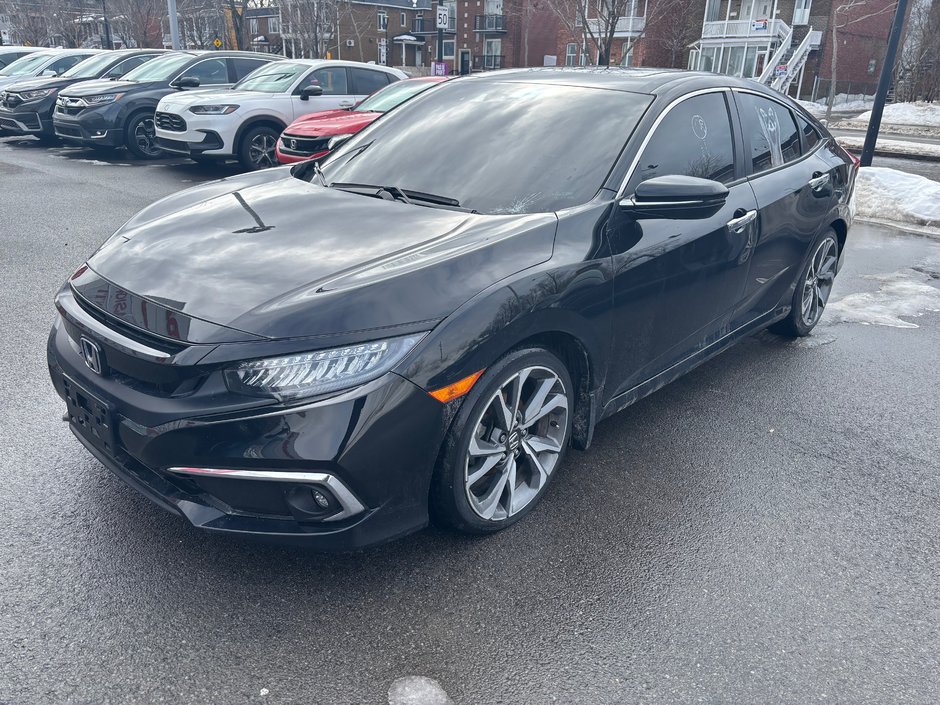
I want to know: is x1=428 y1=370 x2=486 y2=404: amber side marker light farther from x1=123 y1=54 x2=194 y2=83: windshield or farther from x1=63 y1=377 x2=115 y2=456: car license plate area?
x1=123 y1=54 x2=194 y2=83: windshield

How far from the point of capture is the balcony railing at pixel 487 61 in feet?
199

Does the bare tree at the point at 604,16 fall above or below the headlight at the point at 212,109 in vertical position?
above

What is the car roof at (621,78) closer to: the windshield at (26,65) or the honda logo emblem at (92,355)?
the honda logo emblem at (92,355)

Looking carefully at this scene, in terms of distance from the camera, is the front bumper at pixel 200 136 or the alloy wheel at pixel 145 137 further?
the alloy wheel at pixel 145 137

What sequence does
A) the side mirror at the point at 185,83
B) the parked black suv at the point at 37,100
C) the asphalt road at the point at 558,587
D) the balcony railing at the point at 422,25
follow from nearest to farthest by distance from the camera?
the asphalt road at the point at 558,587, the side mirror at the point at 185,83, the parked black suv at the point at 37,100, the balcony railing at the point at 422,25

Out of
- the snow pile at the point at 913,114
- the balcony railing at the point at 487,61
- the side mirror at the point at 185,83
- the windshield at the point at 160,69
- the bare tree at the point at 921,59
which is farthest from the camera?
the balcony railing at the point at 487,61

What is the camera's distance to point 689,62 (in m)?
46.6

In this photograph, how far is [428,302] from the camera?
2.53 m

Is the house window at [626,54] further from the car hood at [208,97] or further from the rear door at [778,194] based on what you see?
the rear door at [778,194]

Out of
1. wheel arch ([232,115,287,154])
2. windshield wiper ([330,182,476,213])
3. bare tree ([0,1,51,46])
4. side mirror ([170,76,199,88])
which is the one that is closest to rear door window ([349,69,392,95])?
wheel arch ([232,115,287,154])

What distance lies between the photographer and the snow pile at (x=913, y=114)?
28.6m

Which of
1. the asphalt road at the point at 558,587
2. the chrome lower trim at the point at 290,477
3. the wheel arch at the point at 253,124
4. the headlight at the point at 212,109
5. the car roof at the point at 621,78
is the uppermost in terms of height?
the car roof at the point at 621,78

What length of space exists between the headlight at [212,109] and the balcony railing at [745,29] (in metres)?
39.4

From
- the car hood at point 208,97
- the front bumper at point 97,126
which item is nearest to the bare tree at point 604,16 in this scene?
the car hood at point 208,97
